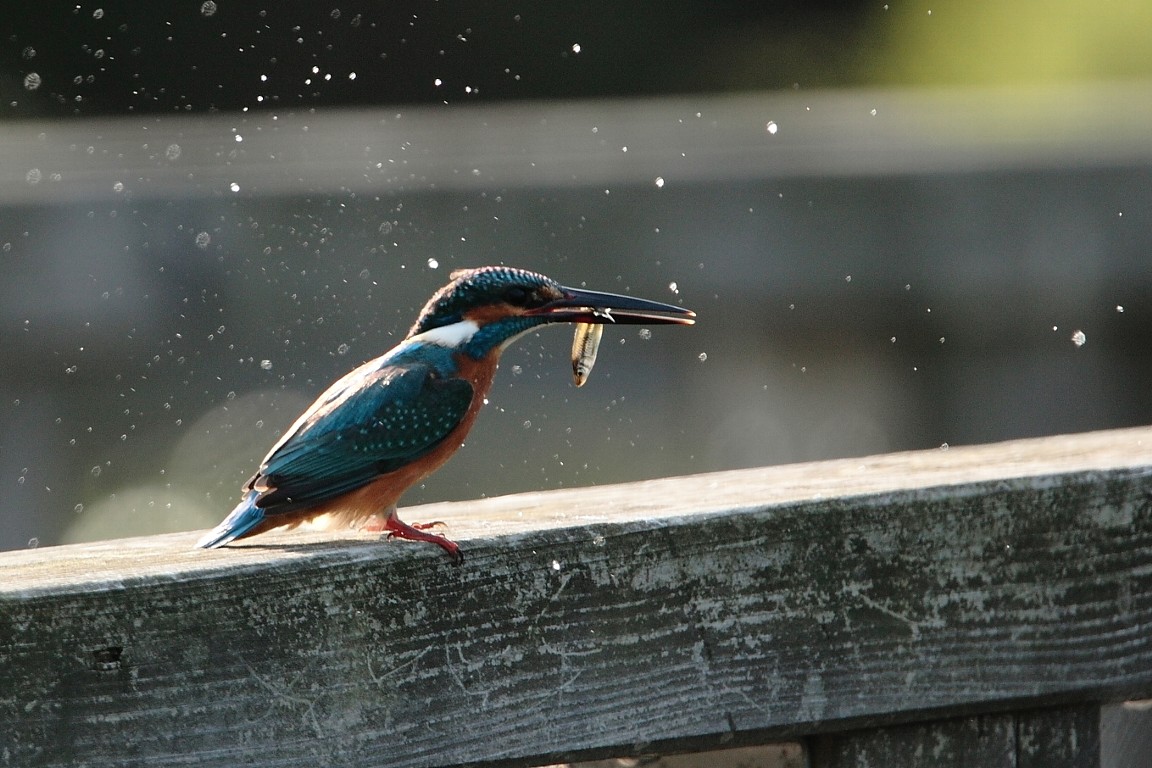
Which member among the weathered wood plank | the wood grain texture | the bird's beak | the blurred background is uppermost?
the blurred background

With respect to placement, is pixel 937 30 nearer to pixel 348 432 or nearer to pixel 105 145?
pixel 105 145

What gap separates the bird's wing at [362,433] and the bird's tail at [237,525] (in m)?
0.03

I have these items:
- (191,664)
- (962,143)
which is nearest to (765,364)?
(962,143)

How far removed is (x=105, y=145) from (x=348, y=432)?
278cm

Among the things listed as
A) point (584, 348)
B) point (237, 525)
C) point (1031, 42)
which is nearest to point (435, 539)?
point (237, 525)

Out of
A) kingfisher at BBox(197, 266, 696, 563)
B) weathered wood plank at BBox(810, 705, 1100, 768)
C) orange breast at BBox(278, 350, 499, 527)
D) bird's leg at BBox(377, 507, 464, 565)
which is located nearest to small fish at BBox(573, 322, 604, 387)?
kingfisher at BBox(197, 266, 696, 563)

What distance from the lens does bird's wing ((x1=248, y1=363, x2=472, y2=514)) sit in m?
1.91

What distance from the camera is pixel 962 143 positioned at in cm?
459

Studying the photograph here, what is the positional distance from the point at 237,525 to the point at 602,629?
2.15 feet

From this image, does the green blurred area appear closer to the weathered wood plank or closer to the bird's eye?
the bird's eye

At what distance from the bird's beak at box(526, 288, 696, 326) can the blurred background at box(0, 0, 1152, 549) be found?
154cm

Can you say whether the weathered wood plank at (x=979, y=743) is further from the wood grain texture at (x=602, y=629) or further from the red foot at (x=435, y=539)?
the red foot at (x=435, y=539)

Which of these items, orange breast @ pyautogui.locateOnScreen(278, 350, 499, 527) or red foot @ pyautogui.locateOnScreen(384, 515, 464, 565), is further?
orange breast @ pyautogui.locateOnScreen(278, 350, 499, 527)

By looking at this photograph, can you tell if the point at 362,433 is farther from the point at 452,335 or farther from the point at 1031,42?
the point at 1031,42
